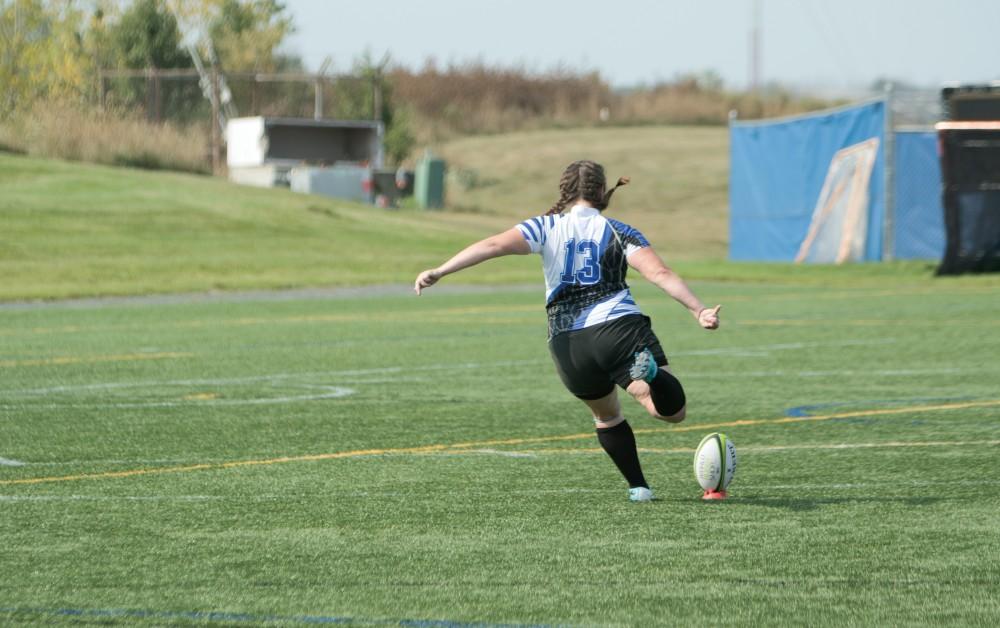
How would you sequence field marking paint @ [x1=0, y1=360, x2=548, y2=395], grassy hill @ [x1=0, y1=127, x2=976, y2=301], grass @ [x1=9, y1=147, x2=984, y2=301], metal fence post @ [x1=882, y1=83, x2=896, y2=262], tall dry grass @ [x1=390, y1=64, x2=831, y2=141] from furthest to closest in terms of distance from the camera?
tall dry grass @ [x1=390, y1=64, x2=831, y2=141], metal fence post @ [x1=882, y1=83, x2=896, y2=262], grassy hill @ [x1=0, y1=127, x2=976, y2=301], grass @ [x1=9, y1=147, x2=984, y2=301], field marking paint @ [x1=0, y1=360, x2=548, y2=395]

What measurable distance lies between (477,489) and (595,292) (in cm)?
133

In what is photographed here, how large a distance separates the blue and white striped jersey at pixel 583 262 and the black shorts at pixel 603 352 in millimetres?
51

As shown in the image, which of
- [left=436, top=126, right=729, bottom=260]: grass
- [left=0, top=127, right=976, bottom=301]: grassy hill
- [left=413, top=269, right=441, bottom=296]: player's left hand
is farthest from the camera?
[left=436, top=126, right=729, bottom=260]: grass

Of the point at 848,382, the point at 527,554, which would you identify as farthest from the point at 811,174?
the point at 527,554

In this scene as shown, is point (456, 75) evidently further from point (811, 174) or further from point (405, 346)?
point (405, 346)

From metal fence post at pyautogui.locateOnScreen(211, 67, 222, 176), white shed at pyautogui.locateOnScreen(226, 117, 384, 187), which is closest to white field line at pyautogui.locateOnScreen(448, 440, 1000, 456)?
white shed at pyautogui.locateOnScreen(226, 117, 384, 187)

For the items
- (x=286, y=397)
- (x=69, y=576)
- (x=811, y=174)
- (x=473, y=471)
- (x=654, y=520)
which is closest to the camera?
(x=69, y=576)

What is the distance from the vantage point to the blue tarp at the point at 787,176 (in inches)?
1226

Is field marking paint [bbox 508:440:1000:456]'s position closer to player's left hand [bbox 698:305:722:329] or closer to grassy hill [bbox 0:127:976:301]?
player's left hand [bbox 698:305:722:329]

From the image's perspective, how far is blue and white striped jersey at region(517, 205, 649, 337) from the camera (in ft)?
25.4

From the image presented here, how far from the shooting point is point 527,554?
6613mm

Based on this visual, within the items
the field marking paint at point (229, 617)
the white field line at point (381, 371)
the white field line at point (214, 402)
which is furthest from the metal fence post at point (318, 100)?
the field marking paint at point (229, 617)

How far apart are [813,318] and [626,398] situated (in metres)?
8.27

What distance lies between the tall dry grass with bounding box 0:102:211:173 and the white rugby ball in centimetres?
3985
